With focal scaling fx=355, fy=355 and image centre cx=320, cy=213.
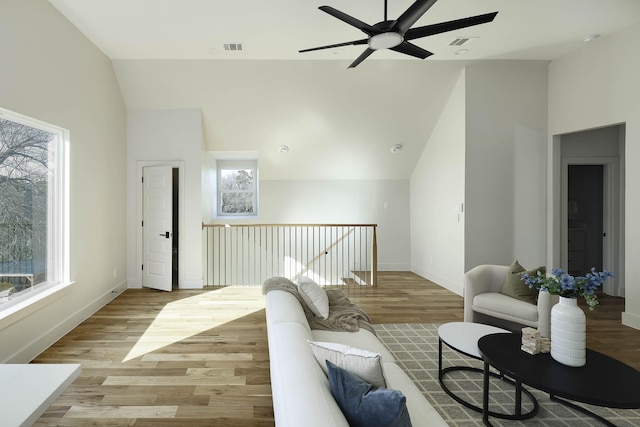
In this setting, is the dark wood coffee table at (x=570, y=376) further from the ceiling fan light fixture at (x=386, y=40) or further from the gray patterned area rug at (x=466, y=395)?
the ceiling fan light fixture at (x=386, y=40)

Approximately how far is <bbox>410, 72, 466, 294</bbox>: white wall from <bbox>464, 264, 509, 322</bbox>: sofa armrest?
1.42 meters

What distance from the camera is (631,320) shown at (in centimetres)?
427

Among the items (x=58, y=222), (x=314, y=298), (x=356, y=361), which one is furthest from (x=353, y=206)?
(x=356, y=361)

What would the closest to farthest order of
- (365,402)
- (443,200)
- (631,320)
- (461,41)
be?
1. (365,402)
2. (631,320)
3. (461,41)
4. (443,200)

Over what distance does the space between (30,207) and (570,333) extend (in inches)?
187

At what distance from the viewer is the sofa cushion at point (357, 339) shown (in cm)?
255

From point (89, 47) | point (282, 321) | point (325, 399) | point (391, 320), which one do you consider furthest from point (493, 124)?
point (89, 47)

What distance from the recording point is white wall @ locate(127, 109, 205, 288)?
594cm

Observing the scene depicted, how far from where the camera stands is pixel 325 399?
4.46 ft

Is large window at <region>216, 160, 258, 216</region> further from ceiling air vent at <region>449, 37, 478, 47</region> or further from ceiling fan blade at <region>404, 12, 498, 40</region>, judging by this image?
ceiling fan blade at <region>404, 12, 498, 40</region>

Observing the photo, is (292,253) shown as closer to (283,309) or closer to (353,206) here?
(353,206)

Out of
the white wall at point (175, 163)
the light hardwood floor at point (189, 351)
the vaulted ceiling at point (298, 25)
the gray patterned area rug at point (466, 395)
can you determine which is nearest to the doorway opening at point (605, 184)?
the light hardwood floor at point (189, 351)

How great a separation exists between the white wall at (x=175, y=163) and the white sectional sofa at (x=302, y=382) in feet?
12.5

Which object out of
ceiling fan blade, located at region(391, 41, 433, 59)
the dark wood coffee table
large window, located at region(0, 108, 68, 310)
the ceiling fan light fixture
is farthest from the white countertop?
ceiling fan blade, located at region(391, 41, 433, 59)
